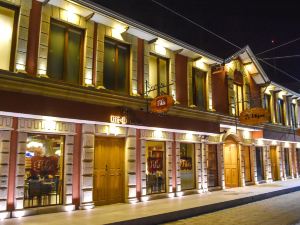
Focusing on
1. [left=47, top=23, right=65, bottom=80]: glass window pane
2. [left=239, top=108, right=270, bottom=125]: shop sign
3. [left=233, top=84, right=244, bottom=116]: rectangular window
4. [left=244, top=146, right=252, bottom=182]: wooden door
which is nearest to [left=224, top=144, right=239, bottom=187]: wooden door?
[left=244, top=146, right=252, bottom=182]: wooden door

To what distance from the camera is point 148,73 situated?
14.0m

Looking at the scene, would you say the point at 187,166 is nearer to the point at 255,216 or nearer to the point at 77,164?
the point at 255,216

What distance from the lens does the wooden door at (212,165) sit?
1708 centimetres

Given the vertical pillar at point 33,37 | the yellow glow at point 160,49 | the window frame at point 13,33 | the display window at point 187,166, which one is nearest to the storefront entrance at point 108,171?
the vertical pillar at point 33,37

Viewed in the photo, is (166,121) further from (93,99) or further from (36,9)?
(36,9)

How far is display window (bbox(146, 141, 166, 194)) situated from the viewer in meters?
13.8

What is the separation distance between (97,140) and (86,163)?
110 cm

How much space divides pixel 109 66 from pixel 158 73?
2.90m

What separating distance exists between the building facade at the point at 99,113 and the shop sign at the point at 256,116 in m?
1.13

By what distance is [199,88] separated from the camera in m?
17.0

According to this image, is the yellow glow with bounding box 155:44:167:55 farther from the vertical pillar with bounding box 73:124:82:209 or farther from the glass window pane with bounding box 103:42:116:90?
the vertical pillar with bounding box 73:124:82:209

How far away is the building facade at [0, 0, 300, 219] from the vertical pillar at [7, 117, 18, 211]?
0.10 feet

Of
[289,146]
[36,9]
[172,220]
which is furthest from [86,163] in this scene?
[289,146]

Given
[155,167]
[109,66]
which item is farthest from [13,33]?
[155,167]
